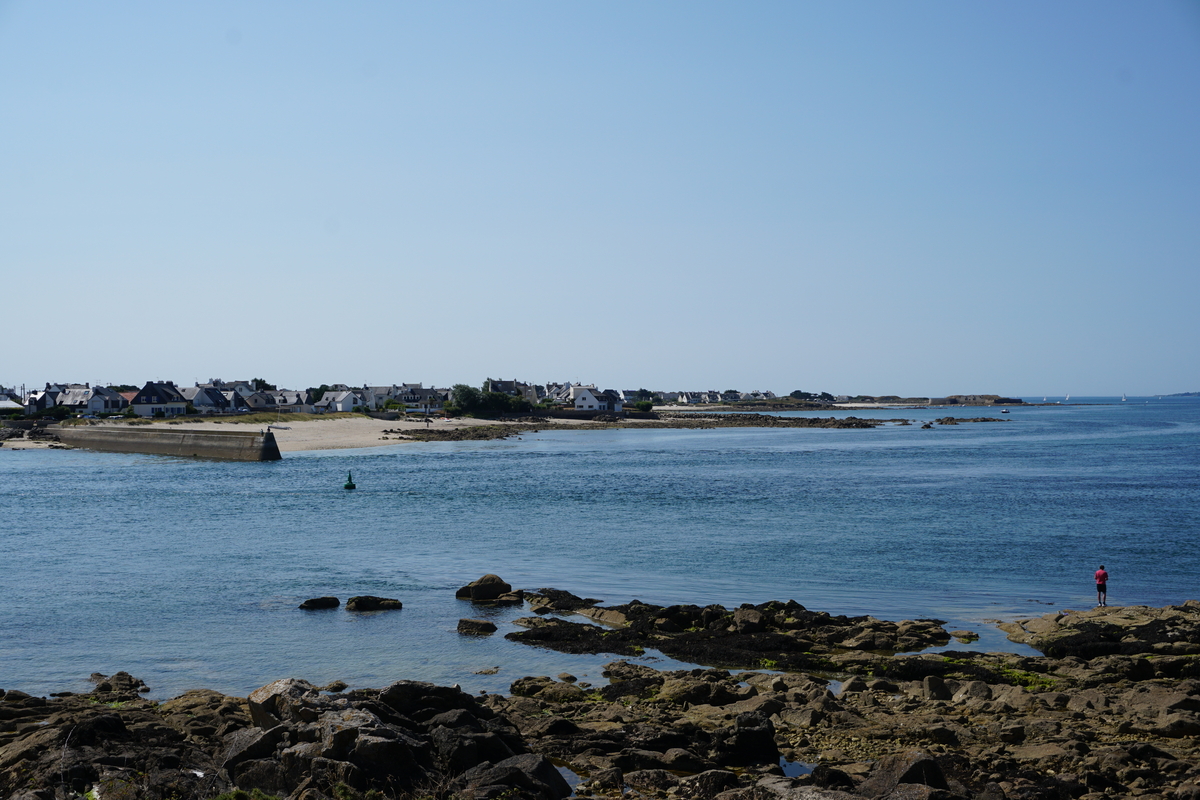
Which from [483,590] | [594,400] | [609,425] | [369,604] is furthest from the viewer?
[594,400]

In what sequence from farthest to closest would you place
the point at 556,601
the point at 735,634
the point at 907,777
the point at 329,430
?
the point at 329,430
the point at 556,601
the point at 735,634
the point at 907,777

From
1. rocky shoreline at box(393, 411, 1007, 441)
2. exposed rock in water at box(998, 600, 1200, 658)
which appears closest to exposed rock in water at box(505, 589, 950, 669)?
exposed rock in water at box(998, 600, 1200, 658)

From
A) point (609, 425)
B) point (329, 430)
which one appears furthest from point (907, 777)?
point (609, 425)

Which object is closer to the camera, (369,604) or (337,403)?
(369,604)

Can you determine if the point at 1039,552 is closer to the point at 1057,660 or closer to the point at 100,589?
the point at 1057,660

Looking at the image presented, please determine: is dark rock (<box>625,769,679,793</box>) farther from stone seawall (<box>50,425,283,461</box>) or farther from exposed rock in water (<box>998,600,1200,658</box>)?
stone seawall (<box>50,425,283,461</box>)

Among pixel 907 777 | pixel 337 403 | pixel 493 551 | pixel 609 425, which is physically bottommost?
pixel 493 551

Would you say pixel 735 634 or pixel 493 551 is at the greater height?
pixel 735 634

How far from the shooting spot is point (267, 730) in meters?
10.5

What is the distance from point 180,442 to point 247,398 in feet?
197

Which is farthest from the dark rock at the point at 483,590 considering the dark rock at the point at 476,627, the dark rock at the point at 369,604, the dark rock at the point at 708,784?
the dark rock at the point at 708,784

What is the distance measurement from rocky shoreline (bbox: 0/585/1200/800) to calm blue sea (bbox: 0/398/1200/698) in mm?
2292

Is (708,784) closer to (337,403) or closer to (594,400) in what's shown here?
(337,403)

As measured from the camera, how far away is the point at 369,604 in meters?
20.8
